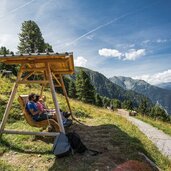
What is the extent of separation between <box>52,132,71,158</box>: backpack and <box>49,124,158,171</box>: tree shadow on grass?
0.17 meters

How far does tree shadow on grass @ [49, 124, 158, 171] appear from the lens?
7.38 meters

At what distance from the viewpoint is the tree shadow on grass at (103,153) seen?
7379 mm

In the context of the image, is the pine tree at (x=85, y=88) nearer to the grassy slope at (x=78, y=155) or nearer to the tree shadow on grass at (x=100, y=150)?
the grassy slope at (x=78, y=155)

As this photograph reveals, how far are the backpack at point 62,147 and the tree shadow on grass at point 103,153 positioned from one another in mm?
167

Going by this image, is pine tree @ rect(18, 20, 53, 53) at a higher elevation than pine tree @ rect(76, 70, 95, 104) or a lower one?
higher

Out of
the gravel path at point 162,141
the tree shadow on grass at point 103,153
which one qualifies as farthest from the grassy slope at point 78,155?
the gravel path at point 162,141

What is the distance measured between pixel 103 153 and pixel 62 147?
139 cm

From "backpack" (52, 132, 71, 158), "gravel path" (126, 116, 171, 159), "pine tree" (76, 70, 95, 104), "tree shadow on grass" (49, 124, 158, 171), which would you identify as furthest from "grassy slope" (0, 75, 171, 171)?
"pine tree" (76, 70, 95, 104)

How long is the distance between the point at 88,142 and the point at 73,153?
167cm

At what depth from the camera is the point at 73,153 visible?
8203mm

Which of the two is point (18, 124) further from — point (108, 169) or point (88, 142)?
point (108, 169)

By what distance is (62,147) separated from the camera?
802 centimetres

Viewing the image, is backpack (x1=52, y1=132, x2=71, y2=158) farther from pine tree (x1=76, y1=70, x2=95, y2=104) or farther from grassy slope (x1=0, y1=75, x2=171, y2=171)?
→ pine tree (x1=76, y1=70, x2=95, y2=104)

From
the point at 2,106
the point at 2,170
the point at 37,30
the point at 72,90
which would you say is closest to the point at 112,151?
the point at 2,170
